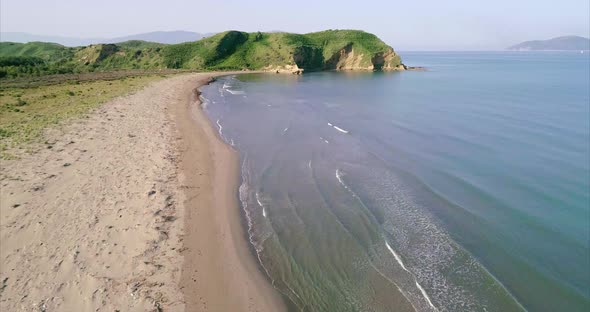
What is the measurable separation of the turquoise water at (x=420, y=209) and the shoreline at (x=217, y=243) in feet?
2.48

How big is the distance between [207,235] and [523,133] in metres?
30.4

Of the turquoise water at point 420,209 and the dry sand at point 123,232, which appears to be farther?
the turquoise water at point 420,209

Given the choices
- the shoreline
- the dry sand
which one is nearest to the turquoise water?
the shoreline

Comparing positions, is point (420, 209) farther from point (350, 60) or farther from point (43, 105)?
point (350, 60)

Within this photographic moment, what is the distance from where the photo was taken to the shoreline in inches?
488

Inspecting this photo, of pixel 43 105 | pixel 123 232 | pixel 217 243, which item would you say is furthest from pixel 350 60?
pixel 123 232

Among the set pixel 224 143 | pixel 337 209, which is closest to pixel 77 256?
pixel 337 209

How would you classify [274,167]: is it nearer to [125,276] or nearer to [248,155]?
[248,155]

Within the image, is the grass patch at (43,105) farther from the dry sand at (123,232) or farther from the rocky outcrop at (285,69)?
the rocky outcrop at (285,69)

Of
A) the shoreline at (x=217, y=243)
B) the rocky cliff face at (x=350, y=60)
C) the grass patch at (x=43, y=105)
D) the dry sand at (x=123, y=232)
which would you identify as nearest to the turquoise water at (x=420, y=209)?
the shoreline at (x=217, y=243)

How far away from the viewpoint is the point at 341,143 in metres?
31.0

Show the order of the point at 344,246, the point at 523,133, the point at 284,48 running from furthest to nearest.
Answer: the point at 284,48 < the point at 523,133 < the point at 344,246

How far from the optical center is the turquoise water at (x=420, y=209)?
1312cm

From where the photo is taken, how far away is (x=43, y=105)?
37.8m
